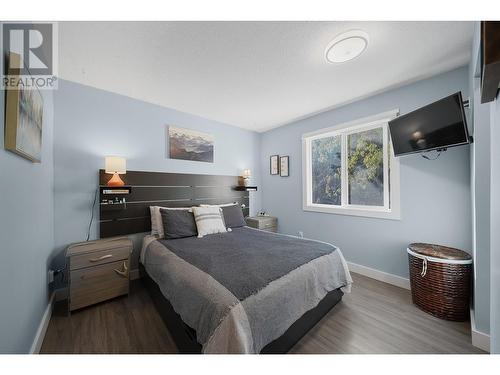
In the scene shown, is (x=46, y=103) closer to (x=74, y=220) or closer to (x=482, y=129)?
(x=74, y=220)

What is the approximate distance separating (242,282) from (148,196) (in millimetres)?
2088

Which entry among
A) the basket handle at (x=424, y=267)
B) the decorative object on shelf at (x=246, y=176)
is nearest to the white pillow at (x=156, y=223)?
the decorative object on shelf at (x=246, y=176)

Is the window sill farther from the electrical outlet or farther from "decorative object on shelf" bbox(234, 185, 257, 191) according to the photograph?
the electrical outlet

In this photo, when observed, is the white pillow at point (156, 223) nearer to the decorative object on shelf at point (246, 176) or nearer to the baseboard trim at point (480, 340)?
the decorative object on shelf at point (246, 176)

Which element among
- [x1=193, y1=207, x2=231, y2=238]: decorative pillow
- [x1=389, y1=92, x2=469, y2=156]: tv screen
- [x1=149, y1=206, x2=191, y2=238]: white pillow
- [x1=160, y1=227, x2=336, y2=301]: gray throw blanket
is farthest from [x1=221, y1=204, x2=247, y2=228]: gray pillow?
[x1=389, y1=92, x2=469, y2=156]: tv screen

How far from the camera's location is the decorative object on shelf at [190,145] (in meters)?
3.01

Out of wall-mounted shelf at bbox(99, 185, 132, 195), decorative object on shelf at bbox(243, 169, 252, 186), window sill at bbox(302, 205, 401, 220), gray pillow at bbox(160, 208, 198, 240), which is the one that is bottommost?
gray pillow at bbox(160, 208, 198, 240)

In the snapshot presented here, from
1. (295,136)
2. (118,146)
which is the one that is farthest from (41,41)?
(295,136)

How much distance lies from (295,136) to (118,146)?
113 inches

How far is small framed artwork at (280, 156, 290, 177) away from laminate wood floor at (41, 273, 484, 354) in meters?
2.27

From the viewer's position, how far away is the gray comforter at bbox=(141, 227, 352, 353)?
3.58 ft

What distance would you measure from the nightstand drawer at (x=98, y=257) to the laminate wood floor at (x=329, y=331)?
0.46 metres

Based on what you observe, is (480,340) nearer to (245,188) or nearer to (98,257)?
(245,188)

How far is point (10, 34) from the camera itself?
1.14 m
